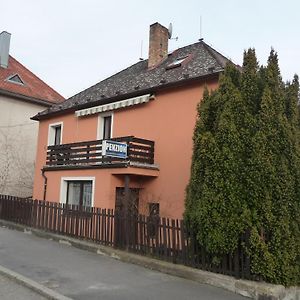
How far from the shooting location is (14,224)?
1514 centimetres

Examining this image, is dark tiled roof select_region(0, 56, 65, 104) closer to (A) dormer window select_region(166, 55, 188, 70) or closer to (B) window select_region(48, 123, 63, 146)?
(B) window select_region(48, 123, 63, 146)

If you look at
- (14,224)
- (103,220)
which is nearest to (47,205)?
(14,224)

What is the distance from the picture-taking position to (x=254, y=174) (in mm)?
7789

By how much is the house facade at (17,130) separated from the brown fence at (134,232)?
330 inches

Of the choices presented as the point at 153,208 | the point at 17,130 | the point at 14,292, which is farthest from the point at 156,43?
the point at 14,292

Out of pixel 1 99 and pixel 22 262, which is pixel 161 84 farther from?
pixel 1 99

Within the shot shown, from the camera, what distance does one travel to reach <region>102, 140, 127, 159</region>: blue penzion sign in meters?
12.5

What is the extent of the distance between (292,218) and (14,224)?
11.1m

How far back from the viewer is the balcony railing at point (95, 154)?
13430 mm

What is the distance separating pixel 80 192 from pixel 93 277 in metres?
7.37

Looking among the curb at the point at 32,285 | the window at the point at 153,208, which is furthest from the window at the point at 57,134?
the curb at the point at 32,285

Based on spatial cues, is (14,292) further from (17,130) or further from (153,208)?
(17,130)

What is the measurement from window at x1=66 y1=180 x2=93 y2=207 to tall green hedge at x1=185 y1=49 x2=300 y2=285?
6.99 metres

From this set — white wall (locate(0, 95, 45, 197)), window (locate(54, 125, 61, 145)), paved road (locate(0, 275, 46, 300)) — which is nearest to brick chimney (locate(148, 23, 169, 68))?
window (locate(54, 125, 61, 145))
